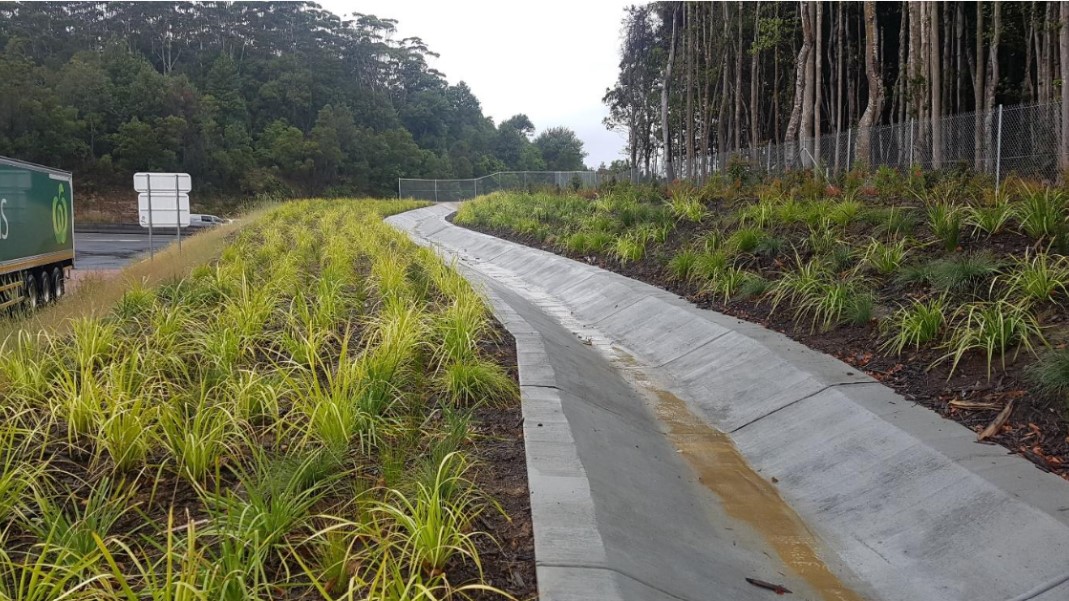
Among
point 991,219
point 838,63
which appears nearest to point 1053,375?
point 991,219

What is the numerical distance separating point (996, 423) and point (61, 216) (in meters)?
18.7

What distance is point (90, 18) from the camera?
8038 centimetres

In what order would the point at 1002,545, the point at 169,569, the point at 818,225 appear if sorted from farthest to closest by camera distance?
the point at 818,225
the point at 1002,545
the point at 169,569

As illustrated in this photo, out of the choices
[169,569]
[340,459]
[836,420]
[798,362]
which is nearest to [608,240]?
[798,362]

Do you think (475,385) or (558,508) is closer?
(558,508)

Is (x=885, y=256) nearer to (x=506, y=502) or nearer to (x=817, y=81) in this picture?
(x=506, y=502)

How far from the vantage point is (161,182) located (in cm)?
2167

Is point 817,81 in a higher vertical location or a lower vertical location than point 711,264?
higher

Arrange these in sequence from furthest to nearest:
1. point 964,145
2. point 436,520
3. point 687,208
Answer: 1. point 964,145
2. point 687,208
3. point 436,520

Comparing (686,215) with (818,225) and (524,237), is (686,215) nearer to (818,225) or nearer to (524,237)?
(818,225)

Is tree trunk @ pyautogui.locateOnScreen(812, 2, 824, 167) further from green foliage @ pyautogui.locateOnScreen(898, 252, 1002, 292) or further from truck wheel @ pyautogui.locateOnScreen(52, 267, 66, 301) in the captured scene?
truck wheel @ pyautogui.locateOnScreen(52, 267, 66, 301)

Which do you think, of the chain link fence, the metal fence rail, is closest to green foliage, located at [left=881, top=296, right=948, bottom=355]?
the metal fence rail

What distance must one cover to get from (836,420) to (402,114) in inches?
3409

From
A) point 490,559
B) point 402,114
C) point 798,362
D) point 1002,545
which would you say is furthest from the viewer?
point 402,114
